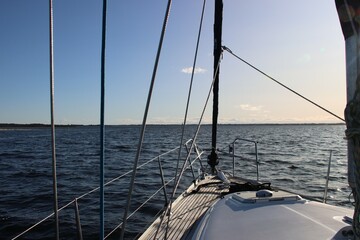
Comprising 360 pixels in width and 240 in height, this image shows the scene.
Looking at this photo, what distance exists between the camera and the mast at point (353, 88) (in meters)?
1.15

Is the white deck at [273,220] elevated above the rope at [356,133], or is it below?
below

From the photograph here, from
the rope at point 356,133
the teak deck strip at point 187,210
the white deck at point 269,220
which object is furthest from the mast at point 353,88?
the teak deck strip at point 187,210

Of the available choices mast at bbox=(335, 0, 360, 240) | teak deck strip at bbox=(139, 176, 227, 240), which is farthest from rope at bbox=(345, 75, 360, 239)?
teak deck strip at bbox=(139, 176, 227, 240)

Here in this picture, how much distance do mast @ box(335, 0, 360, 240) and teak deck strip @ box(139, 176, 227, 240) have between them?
2.49m

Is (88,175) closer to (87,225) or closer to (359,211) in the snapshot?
(87,225)

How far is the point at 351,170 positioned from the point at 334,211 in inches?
67.5

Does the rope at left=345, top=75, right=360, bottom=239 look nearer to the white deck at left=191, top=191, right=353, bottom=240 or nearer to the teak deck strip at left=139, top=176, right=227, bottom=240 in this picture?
the white deck at left=191, top=191, right=353, bottom=240

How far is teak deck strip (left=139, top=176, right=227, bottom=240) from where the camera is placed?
143 inches

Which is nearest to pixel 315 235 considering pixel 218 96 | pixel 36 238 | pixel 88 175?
pixel 218 96

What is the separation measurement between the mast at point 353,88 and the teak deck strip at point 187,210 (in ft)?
8.18

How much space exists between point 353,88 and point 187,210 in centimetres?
350

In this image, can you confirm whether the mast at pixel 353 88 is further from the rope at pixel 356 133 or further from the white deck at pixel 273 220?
the white deck at pixel 273 220

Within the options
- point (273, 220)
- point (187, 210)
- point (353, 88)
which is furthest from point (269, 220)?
point (187, 210)

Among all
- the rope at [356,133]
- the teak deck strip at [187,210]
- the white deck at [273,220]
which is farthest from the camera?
the teak deck strip at [187,210]
